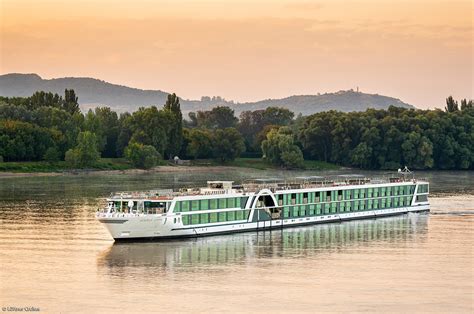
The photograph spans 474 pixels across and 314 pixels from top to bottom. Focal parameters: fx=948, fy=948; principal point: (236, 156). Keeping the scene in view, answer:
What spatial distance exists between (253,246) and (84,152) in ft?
290

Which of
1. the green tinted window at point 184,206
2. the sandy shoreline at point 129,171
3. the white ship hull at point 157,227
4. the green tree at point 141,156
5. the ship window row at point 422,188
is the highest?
the green tree at point 141,156

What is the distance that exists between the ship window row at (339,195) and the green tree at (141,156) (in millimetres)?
76252

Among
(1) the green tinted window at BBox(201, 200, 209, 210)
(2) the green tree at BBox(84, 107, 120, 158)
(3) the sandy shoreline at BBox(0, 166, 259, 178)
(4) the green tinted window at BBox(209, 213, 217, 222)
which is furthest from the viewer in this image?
(2) the green tree at BBox(84, 107, 120, 158)

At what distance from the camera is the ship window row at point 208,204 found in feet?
195

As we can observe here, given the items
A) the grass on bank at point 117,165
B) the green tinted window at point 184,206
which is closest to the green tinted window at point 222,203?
the green tinted window at point 184,206

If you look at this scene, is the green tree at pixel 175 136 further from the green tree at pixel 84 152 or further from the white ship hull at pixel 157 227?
the white ship hull at pixel 157 227

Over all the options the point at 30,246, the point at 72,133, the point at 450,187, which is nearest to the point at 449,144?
the point at 450,187

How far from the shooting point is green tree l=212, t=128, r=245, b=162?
168m

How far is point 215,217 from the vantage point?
62281mm

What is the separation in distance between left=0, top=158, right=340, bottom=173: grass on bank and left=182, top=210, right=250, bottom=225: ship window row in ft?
241

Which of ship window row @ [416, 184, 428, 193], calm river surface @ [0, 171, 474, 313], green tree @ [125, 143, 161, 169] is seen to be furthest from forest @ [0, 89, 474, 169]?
calm river surface @ [0, 171, 474, 313]

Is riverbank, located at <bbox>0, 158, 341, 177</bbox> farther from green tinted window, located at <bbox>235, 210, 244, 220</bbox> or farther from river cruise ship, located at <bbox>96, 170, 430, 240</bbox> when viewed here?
green tinted window, located at <bbox>235, 210, 244, 220</bbox>

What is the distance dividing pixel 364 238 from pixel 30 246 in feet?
71.6

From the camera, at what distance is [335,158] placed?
171 m
